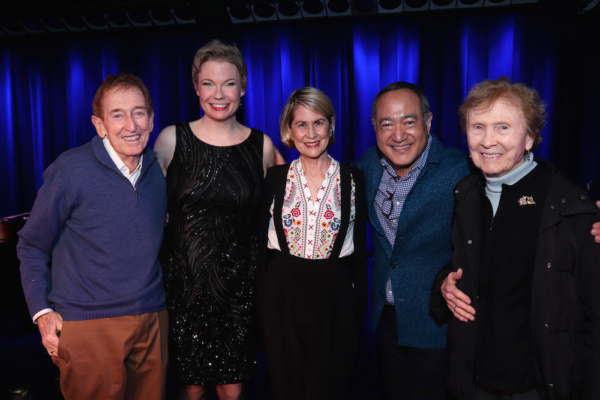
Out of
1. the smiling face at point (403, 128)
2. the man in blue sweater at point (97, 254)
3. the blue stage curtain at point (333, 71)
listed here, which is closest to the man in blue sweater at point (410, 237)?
the smiling face at point (403, 128)

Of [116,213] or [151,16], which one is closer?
[116,213]

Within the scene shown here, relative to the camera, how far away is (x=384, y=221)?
2092 mm

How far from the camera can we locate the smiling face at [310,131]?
6.98 feet

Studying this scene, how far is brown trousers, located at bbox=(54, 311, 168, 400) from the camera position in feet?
5.63

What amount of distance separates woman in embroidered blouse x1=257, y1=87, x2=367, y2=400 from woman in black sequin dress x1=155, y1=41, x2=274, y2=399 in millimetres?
147

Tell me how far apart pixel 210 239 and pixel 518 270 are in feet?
4.38

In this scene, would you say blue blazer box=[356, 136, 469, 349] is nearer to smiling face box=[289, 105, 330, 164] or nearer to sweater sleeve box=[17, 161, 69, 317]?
smiling face box=[289, 105, 330, 164]

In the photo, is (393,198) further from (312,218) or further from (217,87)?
(217,87)

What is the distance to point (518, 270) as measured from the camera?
5.02 feet

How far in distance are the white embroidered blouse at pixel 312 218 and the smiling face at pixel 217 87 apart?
1.53 ft

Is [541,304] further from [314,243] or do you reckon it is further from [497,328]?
[314,243]

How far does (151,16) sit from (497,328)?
13.6 feet

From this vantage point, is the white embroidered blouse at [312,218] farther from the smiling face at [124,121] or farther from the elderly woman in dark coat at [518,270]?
the smiling face at [124,121]

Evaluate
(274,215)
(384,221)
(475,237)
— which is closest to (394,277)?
(384,221)
